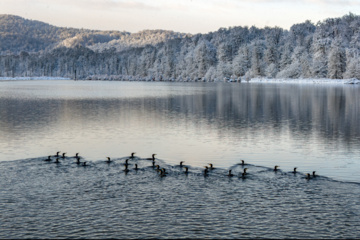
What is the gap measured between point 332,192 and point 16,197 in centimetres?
1880

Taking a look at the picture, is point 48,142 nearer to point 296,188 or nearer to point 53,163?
point 53,163

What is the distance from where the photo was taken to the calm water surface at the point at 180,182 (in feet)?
65.9

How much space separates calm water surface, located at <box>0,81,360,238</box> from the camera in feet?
65.9

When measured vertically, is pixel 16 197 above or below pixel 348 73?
below

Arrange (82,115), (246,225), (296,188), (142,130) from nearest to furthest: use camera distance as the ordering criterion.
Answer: (246,225), (296,188), (142,130), (82,115)

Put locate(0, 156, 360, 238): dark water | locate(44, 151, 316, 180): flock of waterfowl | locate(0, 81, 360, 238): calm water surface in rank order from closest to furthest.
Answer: locate(0, 156, 360, 238): dark water
locate(0, 81, 360, 238): calm water surface
locate(44, 151, 316, 180): flock of waterfowl

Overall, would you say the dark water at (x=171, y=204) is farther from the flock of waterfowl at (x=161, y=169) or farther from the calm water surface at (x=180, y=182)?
the flock of waterfowl at (x=161, y=169)

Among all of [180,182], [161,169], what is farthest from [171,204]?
[161,169]

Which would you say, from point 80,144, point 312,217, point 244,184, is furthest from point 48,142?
point 312,217

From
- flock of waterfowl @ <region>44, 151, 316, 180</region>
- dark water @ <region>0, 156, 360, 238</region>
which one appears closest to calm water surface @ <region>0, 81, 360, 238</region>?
dark water @ <region>0, 156, 360, 238</region>

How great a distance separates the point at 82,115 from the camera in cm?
6488

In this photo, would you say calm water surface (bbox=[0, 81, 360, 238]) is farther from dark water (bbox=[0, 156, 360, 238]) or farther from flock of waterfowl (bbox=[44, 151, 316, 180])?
flock of waterfowl (bbox=[44, 151, 316, 180])

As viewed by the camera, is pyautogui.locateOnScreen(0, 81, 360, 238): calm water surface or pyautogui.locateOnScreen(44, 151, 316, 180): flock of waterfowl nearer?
pyautogui.locateOnScreen(0, 81, 360, 238): calm water surface

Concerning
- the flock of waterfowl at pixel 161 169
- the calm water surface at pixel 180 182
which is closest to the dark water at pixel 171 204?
the calm water surface at pixel 180 182
